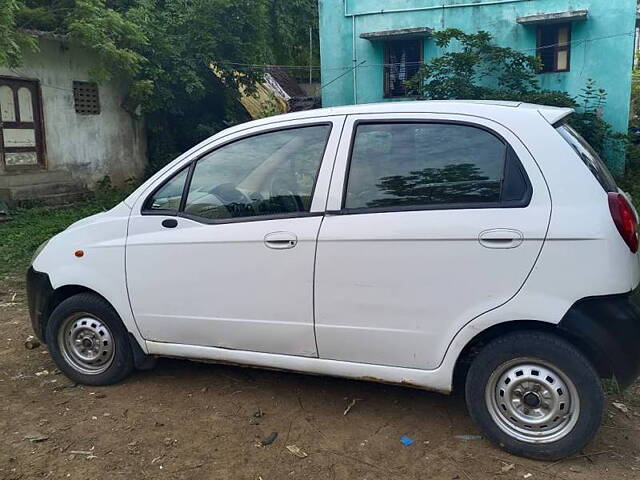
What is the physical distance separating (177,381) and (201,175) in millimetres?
1451

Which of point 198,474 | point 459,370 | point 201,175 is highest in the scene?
point 201,175

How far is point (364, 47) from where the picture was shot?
1700 cm

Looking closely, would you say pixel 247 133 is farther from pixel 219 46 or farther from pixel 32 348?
pixel 219 46

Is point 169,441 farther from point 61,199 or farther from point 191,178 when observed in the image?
point 61,199

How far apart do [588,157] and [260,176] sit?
1.79 m

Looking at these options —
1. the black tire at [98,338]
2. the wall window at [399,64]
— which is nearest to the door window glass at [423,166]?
the black tire at [98,338]

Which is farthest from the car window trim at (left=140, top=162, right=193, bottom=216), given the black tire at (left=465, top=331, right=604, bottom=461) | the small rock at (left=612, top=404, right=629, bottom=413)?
the small rock at (left=612, top=404, right=629, bottom=413)

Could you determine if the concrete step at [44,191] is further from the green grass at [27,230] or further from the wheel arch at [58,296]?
the wheel arch at [58,296]

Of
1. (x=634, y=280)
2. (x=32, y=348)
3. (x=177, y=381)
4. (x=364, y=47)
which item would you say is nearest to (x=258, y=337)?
(x=177, y=381)

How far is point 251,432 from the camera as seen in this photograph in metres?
3.52

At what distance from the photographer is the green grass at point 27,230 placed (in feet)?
26.0

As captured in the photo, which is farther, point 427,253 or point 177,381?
point 177,381

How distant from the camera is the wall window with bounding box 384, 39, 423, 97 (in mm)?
16734

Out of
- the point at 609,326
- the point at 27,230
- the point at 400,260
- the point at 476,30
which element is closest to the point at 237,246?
the point at 400,260
